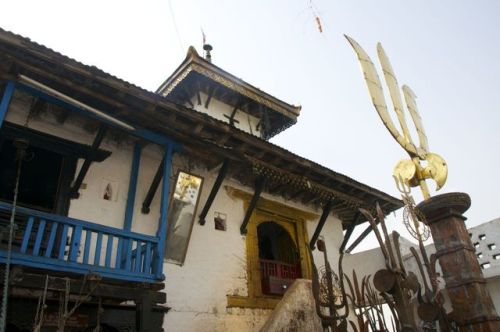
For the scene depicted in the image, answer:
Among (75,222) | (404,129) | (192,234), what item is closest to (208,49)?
(192,234)

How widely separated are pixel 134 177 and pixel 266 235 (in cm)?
636

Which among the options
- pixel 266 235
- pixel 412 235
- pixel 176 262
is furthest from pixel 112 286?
pixel 266 235

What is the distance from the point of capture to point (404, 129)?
594 cm

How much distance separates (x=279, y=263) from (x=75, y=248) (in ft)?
18.9

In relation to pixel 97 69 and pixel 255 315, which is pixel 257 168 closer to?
pixel 255 315

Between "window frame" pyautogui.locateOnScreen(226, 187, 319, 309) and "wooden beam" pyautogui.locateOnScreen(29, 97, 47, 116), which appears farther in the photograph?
"window frame" pyautogui.locateOnScreen(226, 187, 319, 309)

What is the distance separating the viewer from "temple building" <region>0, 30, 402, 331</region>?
18.0ft

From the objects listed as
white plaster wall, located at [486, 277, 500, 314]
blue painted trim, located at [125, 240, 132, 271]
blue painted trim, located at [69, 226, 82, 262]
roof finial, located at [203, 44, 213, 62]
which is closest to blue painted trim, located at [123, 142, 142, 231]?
blue painted trim, located at [125, 240, 132, 271]

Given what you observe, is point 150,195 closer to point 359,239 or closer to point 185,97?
point 185,97

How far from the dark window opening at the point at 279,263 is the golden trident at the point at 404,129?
4883mm

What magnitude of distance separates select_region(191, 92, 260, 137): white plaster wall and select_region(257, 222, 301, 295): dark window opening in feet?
12.0

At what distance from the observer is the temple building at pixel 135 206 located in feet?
18.0

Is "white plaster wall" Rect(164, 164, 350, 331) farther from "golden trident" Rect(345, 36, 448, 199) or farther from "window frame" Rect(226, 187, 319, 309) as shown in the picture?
"golden trident" Rect(345, 36, 448, 199)

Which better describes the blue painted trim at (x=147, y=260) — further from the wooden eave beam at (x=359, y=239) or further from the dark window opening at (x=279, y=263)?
the wooden eave beam at (x=359, y=239)
